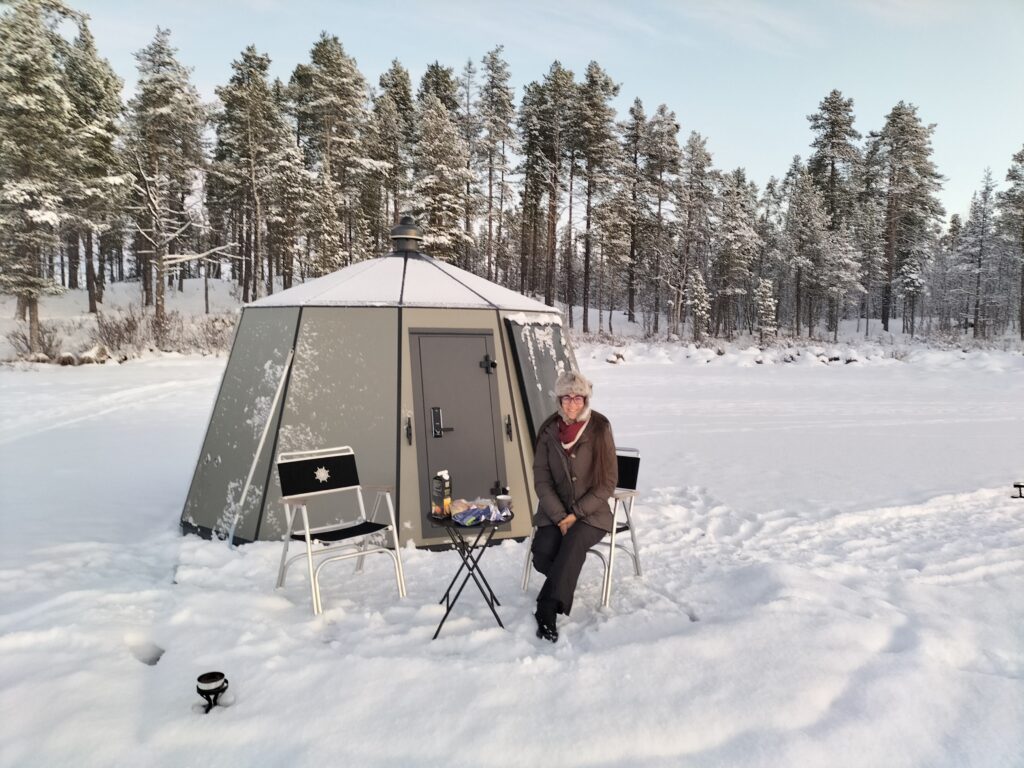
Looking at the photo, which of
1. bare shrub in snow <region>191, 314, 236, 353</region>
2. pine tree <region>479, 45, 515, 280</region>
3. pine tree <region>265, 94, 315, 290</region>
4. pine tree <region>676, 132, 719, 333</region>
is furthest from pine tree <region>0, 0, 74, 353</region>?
pine tree <region>676, 132, 719, 333</region>

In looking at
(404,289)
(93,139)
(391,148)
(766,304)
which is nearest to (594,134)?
(391,148)

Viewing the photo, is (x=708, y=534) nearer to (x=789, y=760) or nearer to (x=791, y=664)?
(x=791, y=664)

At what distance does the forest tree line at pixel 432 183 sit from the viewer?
21453mm

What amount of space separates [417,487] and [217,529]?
78.2 inches

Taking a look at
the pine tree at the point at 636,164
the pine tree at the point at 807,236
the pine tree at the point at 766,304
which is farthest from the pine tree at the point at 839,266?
the pine tree at the point at 636,164

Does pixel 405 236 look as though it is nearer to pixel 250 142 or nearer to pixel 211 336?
pixel 211 336

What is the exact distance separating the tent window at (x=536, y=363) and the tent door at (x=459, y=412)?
27cm

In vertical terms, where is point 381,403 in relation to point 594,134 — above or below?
below

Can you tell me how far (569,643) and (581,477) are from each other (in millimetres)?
Result: 1097

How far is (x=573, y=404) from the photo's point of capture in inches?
172

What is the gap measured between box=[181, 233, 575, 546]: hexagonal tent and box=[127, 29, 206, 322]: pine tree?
63.8ft

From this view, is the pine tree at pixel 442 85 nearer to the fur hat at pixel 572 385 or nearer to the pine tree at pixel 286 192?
the pine tree at pixel 286 192

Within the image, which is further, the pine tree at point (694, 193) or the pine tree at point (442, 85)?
the pine tree at point (442, 85)

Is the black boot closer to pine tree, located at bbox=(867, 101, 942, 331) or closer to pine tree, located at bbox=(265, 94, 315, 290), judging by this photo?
pine tree, located at bbox=(265, 94, 315, 290)
